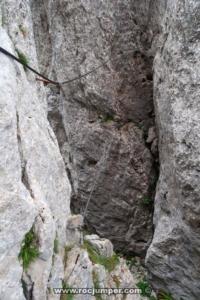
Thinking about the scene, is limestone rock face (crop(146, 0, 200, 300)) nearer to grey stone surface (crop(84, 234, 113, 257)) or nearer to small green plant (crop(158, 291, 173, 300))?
small green plant (crop(158, 291, 173, 300))

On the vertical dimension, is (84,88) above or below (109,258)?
above

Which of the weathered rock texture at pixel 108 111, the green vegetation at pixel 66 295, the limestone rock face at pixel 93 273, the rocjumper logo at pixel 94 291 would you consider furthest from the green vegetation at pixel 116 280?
the weathered rock texture at pixel 108 111

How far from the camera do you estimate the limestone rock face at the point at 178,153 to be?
8570 millimetres

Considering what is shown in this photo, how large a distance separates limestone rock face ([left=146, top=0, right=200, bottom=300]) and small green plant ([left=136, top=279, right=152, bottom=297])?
629mm

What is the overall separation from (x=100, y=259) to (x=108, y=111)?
555 cm

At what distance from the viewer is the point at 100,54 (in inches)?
468

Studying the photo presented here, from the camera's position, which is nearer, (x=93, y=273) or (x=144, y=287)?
(x=93, y=273)

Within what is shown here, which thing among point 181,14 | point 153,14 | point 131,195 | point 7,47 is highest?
point 153,14

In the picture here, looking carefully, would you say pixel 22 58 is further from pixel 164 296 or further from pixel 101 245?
pixel 164 296

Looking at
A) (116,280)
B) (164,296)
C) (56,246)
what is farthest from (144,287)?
(56,246)

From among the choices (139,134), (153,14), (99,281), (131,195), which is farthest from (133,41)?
(99,281)

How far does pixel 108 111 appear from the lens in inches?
483

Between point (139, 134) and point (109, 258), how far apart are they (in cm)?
505

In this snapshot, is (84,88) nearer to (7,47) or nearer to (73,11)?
(73,11)
